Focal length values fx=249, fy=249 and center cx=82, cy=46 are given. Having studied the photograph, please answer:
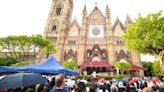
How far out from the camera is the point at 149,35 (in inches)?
1017

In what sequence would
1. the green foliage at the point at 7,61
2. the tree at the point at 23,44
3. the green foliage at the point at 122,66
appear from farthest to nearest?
1. the green foliage at the point at 7,61
2. the green foliage at the point at 122,66
3. the tree at the point at 23,44

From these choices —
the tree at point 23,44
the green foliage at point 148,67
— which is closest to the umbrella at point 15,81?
the tree at point 23,44

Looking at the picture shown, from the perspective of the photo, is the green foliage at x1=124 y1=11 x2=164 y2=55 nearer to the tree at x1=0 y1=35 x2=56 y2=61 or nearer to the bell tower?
the tree at x1=0 y1=35 x2=56 y2=61

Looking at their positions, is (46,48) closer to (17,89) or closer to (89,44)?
(89,44)

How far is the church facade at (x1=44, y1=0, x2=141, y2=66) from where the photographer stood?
48.9 meters

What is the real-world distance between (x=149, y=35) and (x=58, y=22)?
31365 millimetres

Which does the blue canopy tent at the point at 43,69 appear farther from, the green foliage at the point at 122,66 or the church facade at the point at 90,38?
the church facade at the point at 90,38

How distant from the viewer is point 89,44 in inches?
1986

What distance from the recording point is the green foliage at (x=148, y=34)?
25691mm

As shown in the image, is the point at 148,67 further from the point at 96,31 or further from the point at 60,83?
the point at 60,83

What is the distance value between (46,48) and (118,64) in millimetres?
12859

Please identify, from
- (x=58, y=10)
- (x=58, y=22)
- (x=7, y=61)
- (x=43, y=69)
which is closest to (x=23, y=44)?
(x=7, y=61)

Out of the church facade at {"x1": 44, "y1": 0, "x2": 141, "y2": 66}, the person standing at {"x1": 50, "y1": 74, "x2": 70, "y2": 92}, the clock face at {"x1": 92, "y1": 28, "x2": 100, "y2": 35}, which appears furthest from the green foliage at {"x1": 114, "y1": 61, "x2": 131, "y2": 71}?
the person standing at {"x1": 50, "y1": 74, "x2": 70, "y2": 92}

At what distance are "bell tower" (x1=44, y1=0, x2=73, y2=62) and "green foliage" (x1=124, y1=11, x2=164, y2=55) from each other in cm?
2437
